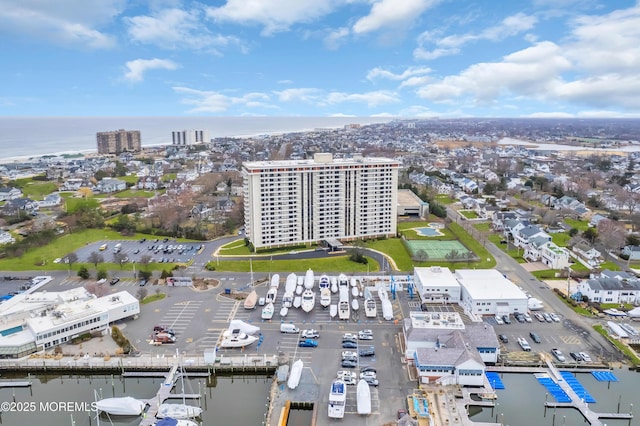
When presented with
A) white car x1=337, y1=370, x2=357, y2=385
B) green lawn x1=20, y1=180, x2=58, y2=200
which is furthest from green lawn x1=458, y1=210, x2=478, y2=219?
green lawn x1=20, y1=180, x2=58, y2=200

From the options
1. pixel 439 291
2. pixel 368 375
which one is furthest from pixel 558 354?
pixel 368 375

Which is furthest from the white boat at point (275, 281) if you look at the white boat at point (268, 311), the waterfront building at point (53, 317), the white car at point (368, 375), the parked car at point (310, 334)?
the white car at point (368, 375)

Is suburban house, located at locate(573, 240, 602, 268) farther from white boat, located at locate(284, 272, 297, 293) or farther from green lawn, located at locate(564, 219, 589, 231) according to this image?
white boat, located at locate(284, 272, 297, 293)

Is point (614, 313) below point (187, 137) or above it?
below

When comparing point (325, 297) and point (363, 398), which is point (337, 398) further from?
point (325, 297)

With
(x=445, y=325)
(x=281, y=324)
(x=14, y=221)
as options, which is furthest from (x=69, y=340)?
(x=14, y=221)

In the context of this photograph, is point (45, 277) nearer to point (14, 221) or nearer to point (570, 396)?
point (14, 221)
